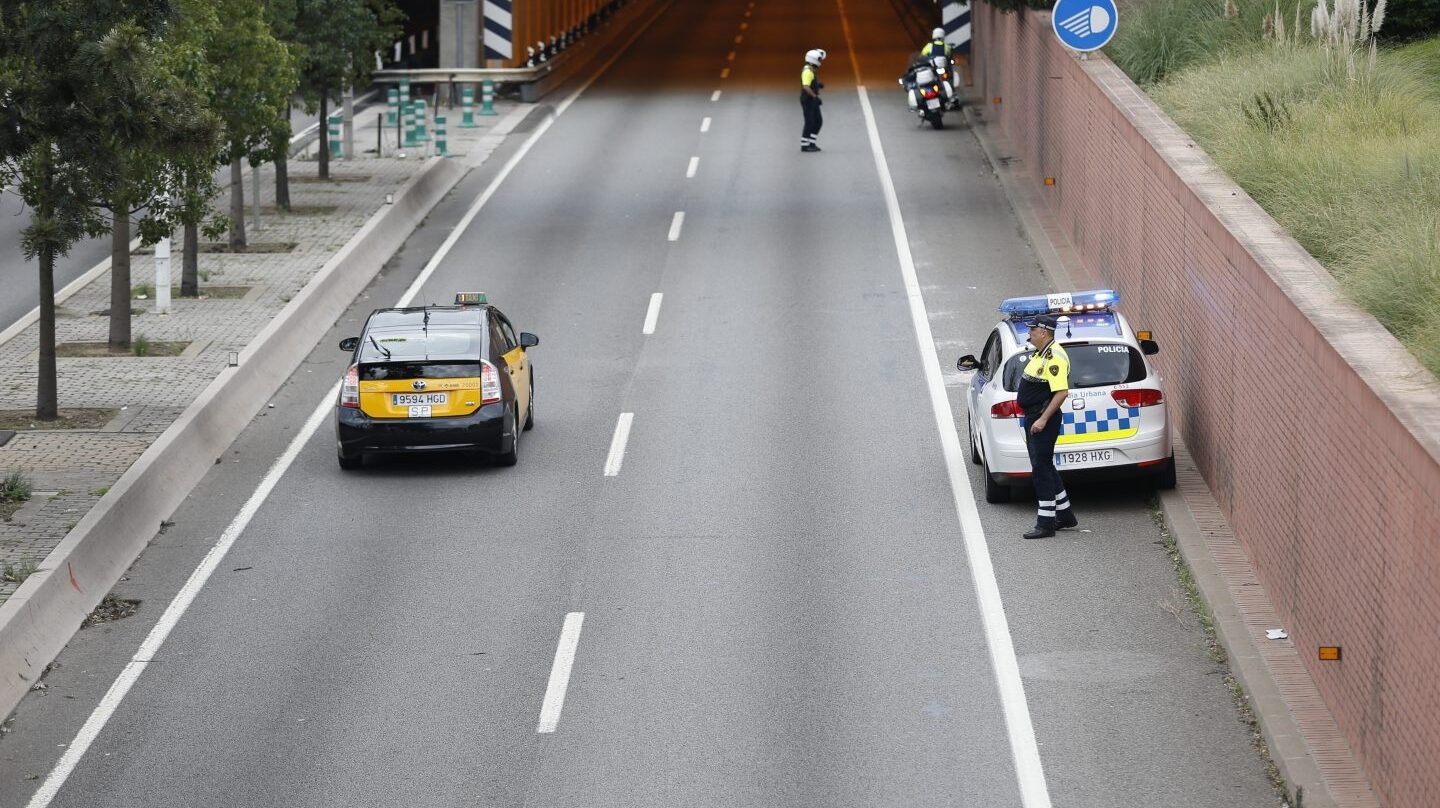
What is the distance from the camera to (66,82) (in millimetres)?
16234

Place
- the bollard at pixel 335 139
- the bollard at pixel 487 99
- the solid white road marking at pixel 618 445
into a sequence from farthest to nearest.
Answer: the bollard at pixel 487 99 → the bollard at pixel 335 139 → the solid white road marking at pixel 618 445

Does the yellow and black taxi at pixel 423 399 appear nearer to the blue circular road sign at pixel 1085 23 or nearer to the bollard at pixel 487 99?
the blue circular road sign at pixel 1085 23

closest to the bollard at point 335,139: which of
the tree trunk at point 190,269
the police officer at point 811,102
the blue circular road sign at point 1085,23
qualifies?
the police officer at point 811,102

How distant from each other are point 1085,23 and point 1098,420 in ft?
38.9

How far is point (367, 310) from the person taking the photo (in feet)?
84.3

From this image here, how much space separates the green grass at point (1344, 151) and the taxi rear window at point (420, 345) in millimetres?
7658

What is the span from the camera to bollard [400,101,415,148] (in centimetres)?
3956

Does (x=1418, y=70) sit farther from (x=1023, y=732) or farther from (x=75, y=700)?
(x=75, y=700)

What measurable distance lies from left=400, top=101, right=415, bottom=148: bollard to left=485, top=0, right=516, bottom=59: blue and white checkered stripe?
506 cm

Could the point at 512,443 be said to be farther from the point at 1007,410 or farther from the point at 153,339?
the point at 153,339

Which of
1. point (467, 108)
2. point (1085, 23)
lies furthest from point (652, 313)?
point (467, 108)

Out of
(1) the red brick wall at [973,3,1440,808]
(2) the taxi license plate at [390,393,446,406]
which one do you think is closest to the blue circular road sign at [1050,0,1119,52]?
(1) the red brick wall at [973,3,1440,808]

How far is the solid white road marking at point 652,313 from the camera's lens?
24.2 metres

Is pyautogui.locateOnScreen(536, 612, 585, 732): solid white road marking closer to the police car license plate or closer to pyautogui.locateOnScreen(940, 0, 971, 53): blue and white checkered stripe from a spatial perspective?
the police car license plate
